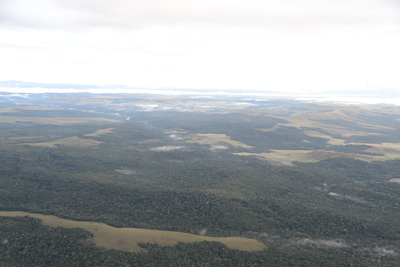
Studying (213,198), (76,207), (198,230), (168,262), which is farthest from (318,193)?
(76,207)

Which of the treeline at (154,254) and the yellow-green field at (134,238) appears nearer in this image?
the treeline at (154,254)

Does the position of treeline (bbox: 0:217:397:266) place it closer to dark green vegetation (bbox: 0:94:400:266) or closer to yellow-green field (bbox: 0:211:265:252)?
dark green vegetation (bbox: 0:94:400:266)

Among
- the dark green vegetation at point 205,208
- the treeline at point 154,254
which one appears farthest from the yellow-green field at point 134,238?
the dark green vegetation at point 205,208

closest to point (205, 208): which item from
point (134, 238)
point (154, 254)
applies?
point (134, 238)

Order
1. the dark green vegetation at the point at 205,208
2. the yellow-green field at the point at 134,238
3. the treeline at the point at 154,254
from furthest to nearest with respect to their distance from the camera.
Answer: the yellow-green field at the point at 134,238 < the dark green vegetation at the point at 205,208 < the treeline at the point at 154,254

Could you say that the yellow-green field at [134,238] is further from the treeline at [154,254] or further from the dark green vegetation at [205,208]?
the dark green vegetation at [205,208]

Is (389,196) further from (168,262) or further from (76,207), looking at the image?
(76,207)

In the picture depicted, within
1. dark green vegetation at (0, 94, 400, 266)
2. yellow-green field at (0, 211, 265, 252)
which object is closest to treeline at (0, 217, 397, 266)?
dark green vegetation at (0, 94, 400, 266)

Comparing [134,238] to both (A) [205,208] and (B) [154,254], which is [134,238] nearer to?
(B) [154,254]
